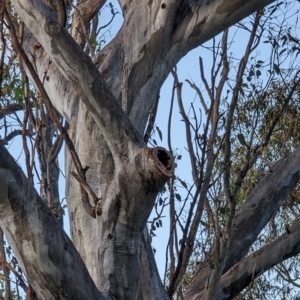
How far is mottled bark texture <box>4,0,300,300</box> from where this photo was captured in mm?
1976

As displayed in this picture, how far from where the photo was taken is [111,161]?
2648 millimetres

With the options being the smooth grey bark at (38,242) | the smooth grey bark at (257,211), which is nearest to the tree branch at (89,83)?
the smooth grey bark at (38,242)

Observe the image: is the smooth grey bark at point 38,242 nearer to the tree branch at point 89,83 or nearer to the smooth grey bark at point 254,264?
the tree branch at point 89,83

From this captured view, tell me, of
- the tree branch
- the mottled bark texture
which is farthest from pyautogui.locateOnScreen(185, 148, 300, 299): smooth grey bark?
the tree branch

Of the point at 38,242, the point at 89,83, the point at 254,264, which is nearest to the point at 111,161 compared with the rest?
the point at 89,83

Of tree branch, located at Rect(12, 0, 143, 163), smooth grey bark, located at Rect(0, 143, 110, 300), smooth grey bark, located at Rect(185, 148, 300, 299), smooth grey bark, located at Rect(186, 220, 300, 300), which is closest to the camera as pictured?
smooth grey bark, located at Rect(0, 143, 110, 300)

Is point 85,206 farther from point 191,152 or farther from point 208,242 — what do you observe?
point 208,242

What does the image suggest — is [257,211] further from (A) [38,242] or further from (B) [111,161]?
(A) [38,242]

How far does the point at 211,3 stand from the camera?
2.81 meters

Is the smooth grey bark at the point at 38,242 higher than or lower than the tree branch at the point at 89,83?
lower

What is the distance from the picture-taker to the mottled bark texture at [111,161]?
77.8 inches

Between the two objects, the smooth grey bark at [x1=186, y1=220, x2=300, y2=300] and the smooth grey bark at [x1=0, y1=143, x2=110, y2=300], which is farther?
the smooth grey bark at [x1=186, y1=220, x2=300, y2=300]

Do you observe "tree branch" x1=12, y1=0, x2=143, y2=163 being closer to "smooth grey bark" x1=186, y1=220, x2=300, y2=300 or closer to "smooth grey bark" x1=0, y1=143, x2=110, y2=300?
"smooth grey bark" x1=0, y1=143, x2=110, y2=300

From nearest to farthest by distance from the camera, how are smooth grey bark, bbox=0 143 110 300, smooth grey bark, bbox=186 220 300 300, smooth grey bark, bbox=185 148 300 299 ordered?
smooth grey bark, bbox=0 143 110 300 → smooth grey bark, bbox=186 220 300 300 → smooth grey bark, bbox=185 148 300 299
